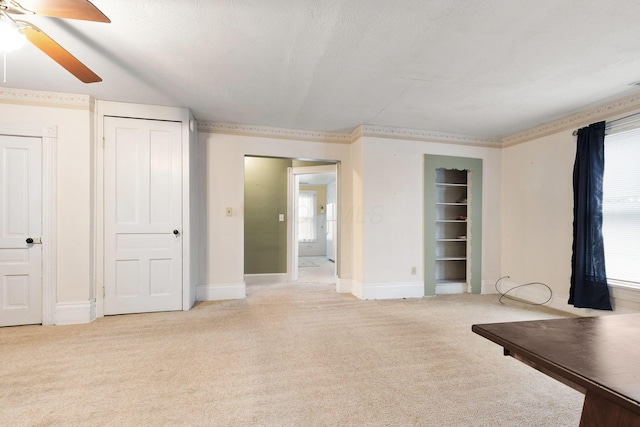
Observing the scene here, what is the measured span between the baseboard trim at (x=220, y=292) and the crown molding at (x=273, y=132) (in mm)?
2144

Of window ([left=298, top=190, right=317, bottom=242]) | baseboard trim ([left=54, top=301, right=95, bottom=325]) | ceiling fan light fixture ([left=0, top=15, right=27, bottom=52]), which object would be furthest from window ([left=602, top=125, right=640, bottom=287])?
window ([left=298, top=190, right=317, bottom=242])

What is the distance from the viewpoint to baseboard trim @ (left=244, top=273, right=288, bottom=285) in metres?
5.18

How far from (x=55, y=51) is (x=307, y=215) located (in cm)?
756

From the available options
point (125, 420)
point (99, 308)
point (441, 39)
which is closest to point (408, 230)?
point (441, 39)

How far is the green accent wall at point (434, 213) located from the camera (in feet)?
14.3

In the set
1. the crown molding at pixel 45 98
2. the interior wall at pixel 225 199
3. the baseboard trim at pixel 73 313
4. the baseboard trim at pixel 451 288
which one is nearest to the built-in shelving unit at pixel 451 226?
the baseboard trim at pixel 451 288

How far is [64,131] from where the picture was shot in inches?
123

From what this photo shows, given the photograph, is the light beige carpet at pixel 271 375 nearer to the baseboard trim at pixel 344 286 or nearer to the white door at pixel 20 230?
the white door at pixel 20 230

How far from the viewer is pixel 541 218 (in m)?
4.00

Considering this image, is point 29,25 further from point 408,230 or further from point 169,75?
point 408,230

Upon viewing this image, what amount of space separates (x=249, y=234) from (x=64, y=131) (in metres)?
2.87

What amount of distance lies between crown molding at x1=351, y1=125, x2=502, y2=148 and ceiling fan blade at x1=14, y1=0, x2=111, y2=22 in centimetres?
317

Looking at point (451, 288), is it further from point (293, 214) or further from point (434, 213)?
point (293, 214)

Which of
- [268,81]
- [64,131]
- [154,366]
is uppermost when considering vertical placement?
[268,81]
